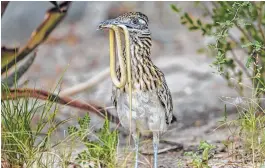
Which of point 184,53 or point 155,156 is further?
point 184,53

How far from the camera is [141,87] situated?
395 centimetres

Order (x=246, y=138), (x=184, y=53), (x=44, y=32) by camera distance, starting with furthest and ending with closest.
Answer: (x=184, y=53) → (x=44, y=32) → (x=246, y=138)

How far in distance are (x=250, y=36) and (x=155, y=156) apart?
64.6 inches

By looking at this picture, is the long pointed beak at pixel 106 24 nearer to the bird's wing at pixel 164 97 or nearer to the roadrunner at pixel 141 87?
the roadrunner at pixel 141 87

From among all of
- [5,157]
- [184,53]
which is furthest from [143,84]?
[184,53]

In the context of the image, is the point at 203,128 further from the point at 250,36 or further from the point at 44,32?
the point at 44,32

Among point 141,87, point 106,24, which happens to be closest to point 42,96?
point 141,87

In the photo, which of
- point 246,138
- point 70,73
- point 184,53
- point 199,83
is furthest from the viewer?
point 184,53

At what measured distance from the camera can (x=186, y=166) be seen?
425cm

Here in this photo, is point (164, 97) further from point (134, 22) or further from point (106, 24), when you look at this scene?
point (106, 24)

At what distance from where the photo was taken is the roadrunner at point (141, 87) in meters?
3.94

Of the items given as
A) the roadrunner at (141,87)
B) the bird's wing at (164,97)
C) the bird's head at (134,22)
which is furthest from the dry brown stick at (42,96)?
the bird's head at (134,22)

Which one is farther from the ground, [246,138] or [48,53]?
[48,53]

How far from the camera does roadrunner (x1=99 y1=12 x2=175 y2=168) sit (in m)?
3.94
